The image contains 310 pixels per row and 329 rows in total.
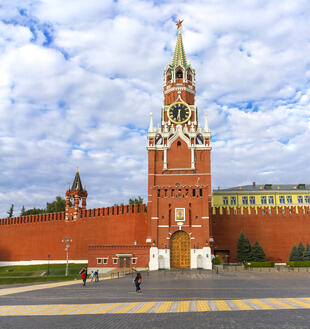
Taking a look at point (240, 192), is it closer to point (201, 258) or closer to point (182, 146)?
point (182, 146)

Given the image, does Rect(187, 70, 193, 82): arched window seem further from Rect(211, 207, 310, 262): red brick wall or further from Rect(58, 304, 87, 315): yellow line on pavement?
Rect(58, 304, 87, 315): yellow line on pavement

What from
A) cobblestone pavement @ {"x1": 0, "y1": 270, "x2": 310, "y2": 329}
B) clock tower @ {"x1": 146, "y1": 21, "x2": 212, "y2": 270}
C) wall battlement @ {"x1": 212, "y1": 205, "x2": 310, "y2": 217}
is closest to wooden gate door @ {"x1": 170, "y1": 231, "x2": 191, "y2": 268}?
clock tower @ {"x1": 146, "y1": 21, "x2": 212, "y2": 270}

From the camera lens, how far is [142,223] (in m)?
50.2

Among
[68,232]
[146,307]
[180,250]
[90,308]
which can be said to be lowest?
[90,308]

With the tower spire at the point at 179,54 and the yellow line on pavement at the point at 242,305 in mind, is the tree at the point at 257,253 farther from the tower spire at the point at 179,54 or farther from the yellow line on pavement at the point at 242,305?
the yellow line on pavement at the point at 242,305

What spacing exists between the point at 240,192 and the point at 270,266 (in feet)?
87.4

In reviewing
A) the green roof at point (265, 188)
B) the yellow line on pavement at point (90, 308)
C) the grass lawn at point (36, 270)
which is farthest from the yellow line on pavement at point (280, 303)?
the green roof at point (265, 188)

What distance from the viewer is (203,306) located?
13.4m

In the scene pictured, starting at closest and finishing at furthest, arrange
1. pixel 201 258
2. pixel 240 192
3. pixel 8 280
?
pixel 8 280 → pixel 201 258 → pixel 240 192

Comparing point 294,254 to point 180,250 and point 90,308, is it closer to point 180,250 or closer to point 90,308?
point 180,250

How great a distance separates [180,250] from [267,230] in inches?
590

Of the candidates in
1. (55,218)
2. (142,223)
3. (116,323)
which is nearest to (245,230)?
(142,223)

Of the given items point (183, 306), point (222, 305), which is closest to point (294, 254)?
point (222, 305)

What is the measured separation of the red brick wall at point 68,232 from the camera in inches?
1994
